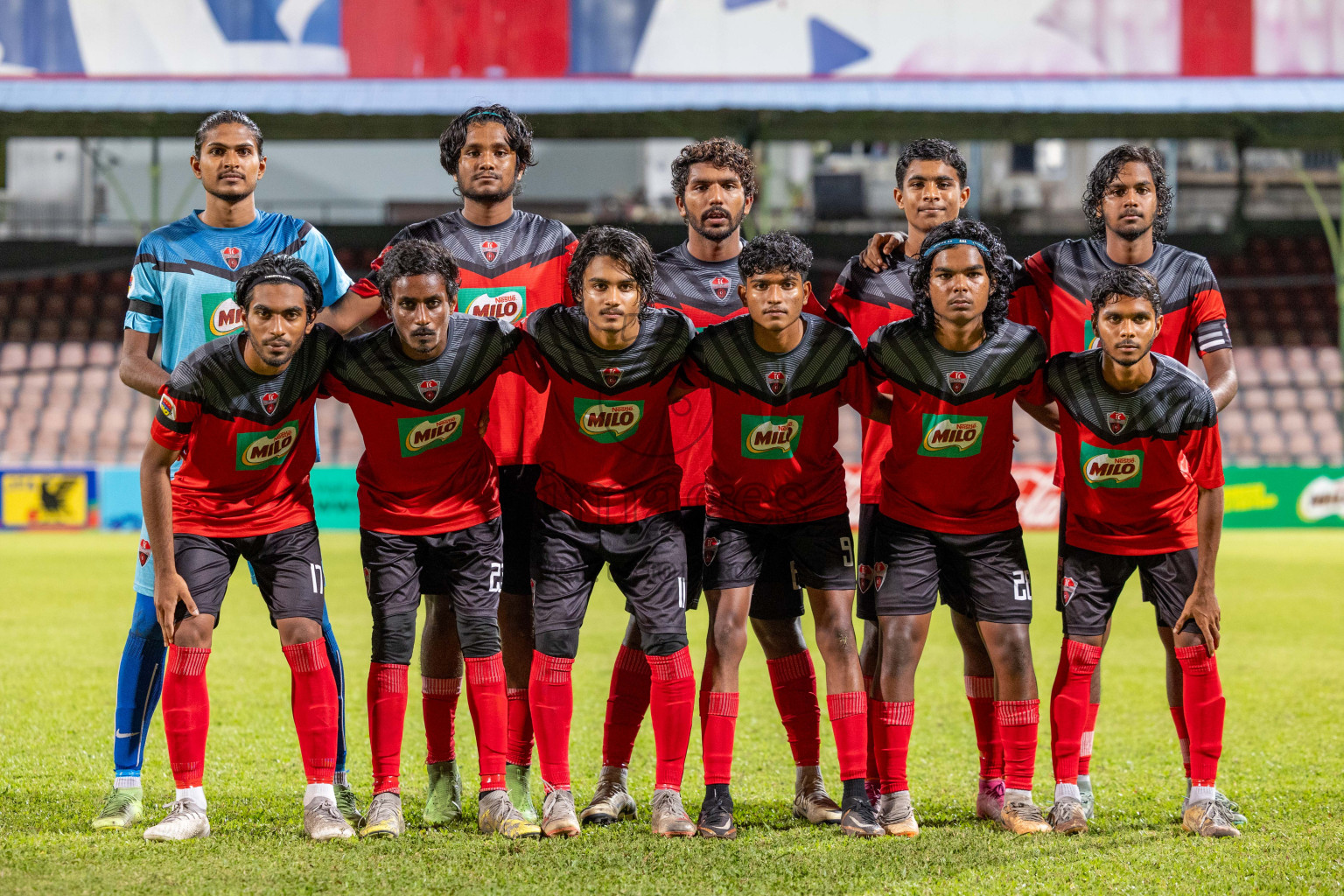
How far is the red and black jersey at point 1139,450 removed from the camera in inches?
162

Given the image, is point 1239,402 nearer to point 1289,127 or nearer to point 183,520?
point 1289,127

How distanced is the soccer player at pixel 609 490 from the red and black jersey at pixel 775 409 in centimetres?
16

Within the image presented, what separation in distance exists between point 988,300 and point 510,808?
232 cm

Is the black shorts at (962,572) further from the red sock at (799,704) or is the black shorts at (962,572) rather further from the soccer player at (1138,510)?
the red sock at (799,704)

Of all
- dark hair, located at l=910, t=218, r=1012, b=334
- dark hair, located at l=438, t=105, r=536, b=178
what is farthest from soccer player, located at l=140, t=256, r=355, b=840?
dark hair, located at l=910, t=218, r=1012, b=334

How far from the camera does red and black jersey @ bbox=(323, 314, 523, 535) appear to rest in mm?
4055

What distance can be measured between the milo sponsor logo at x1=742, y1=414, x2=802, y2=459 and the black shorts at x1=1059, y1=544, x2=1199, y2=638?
1058 millimetres

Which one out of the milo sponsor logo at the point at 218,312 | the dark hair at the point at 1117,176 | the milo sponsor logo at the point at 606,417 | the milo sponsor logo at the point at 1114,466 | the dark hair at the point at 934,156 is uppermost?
the dark hair at the point at 934,156

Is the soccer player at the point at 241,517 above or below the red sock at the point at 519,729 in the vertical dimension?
above

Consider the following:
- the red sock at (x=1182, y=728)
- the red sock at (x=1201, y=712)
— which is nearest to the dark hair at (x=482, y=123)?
the red sock at (x=1201, y=712)

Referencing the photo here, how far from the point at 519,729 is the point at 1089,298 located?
253 cm

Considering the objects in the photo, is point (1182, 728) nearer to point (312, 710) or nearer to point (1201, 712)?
point (1201, 712)

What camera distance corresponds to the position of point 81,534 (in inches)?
700

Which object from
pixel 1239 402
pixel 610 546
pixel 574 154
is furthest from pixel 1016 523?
pixel 574 154
